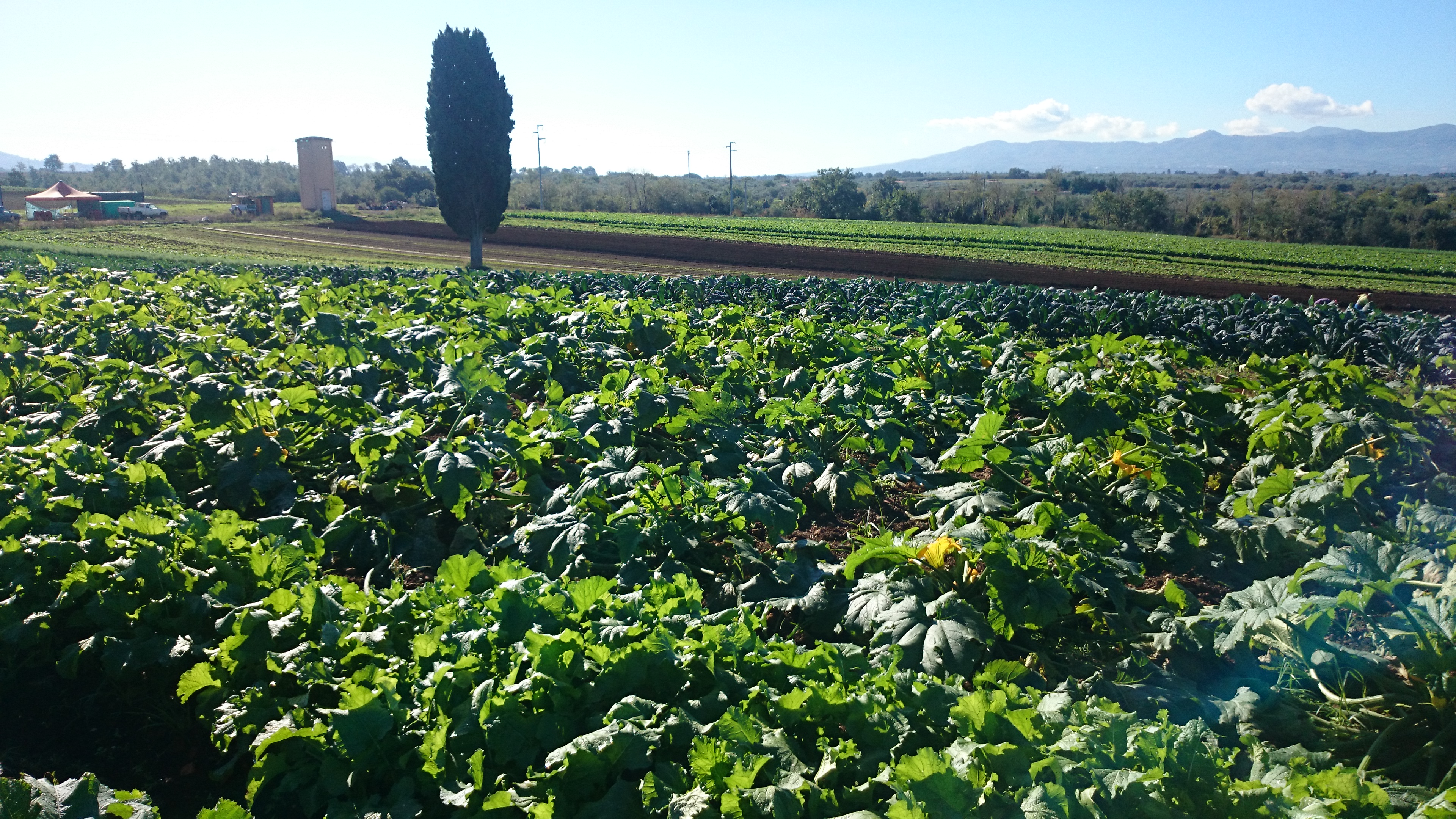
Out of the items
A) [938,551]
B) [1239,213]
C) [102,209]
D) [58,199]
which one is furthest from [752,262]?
[58,199]

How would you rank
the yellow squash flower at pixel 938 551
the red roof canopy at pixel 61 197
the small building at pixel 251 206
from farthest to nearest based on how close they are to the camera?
1. the red roof canopy at pixel 61 197
2. the small building at pixel 251 206
3. the yellow squash flower at pixel 938 551

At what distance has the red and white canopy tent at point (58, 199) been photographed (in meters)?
58.6

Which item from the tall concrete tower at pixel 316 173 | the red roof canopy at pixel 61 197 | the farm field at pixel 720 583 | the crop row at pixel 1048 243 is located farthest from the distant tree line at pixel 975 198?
the farm field at pixel 720 583

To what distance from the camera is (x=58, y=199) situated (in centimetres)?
6219

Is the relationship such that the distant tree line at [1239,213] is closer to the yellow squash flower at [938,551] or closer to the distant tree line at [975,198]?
the distant tree line at [975,198]

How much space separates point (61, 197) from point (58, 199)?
1.40 feet

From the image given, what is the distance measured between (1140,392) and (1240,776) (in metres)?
4.95

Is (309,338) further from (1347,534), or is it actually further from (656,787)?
(1347,534)

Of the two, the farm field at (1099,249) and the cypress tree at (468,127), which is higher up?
the cypress tree at (468,127)

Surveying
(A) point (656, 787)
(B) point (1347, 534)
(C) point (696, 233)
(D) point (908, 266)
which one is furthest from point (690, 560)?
(C) point (696, 233)

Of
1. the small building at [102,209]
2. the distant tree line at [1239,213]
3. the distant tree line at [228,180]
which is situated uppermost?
the distant tree line at [228,180]

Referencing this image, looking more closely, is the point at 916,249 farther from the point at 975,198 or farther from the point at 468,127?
the point at 975,198

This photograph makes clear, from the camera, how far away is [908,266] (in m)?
29.2

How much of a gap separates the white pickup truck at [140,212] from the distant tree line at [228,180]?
20785mm
